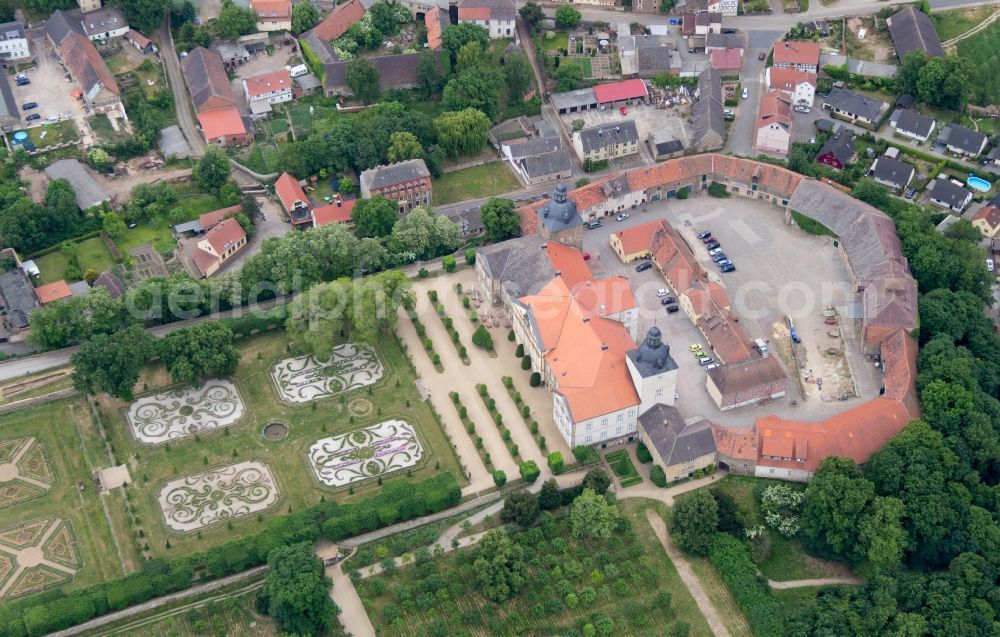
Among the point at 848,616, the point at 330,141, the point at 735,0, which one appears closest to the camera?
the point at 848,616

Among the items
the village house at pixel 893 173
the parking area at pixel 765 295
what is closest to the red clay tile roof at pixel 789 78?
the village house at pixel 893 173

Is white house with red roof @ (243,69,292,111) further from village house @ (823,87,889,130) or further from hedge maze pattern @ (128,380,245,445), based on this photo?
village house @ (823,87,889,130)

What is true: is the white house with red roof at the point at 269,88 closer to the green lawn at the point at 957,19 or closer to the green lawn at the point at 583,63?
the green lawn at the point at 583,63

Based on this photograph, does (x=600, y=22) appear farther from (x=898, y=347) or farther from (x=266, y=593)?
(x=266, y=593)

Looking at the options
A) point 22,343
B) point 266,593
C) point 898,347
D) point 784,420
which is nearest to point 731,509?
point 784,420

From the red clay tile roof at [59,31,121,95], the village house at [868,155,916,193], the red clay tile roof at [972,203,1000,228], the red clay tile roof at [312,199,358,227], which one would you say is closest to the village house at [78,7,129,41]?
the red clay tile roof at [59,31,121,95]

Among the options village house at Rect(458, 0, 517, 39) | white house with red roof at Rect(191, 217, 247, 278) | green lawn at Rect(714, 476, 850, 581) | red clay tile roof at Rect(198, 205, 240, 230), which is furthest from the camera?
village house at Rect(458, 0, 517, 39)

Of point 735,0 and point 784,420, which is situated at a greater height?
point 735,0
